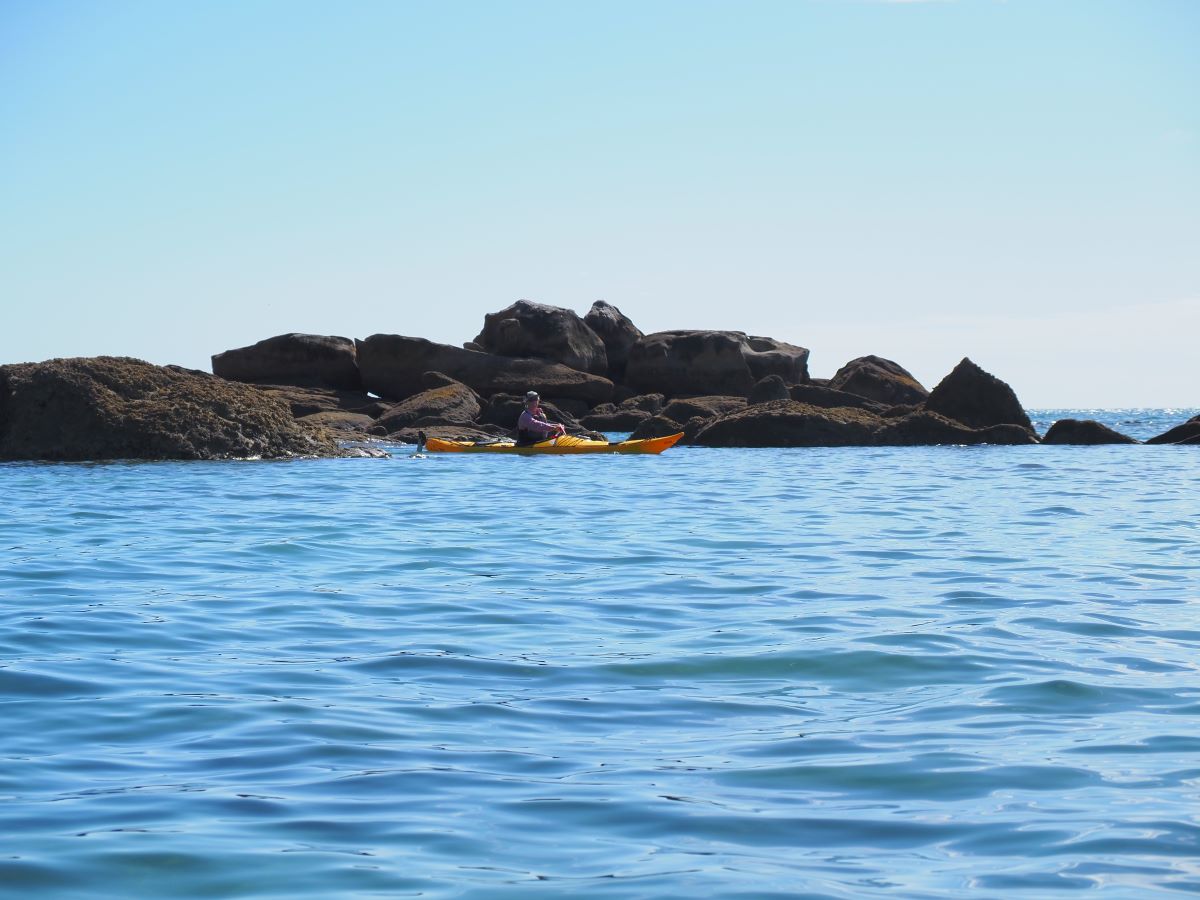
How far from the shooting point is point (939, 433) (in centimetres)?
2789

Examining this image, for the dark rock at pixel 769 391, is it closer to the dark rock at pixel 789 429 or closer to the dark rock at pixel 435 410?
the dark rock at pixel 789 429

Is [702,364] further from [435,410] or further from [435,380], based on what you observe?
[435,410]

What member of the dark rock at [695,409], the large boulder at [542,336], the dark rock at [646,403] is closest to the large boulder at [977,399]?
the dark rock at [695,409]

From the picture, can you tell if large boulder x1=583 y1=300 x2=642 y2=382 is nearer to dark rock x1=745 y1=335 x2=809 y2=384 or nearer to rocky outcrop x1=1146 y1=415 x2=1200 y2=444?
dark rock x1=745 y1=335 x2=809 y2=384

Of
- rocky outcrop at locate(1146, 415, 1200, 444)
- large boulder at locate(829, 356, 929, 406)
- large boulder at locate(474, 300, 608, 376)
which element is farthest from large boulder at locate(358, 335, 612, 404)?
rocky outcrop at locate(1146, 415, 1200, 444)

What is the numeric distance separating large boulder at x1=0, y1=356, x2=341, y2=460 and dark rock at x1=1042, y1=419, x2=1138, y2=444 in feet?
58.0

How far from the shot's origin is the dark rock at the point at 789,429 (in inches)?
1100

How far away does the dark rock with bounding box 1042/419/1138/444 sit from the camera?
94.5 ft

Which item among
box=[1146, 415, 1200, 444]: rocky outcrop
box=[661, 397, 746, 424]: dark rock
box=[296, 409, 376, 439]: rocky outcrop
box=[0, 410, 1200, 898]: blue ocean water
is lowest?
box=[0, 410, 1200, 898]: blue ocean water

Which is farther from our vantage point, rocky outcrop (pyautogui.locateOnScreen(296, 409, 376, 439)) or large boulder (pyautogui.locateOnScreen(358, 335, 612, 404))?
large boulder (pyautogui.locateOnScreen(358, 335, 612, 404))

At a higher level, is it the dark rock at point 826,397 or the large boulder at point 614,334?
the large boulder at point 614,334

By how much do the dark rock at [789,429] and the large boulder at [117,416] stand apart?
11382 mm

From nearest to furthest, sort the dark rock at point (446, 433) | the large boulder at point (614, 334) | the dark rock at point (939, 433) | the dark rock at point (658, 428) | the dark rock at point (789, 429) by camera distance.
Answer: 1. the dark rock at point (939, 433)
2. the dark rock at point (789, 429)
3. the dark rock at point (446, 433)
4. the dark rock at point (658, 428)
5. the large boulder at point (614, 334)

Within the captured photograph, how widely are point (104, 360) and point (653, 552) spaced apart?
1358cm
